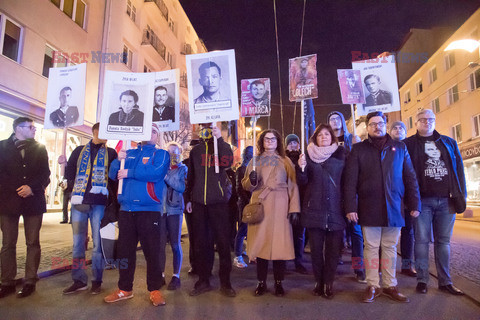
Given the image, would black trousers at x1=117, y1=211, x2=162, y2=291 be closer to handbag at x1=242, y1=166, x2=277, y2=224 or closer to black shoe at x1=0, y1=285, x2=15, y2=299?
handbag at x1=242, y1=166, x2=277, y2=224

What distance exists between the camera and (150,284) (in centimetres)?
395

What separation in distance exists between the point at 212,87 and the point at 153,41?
20823 millimetres

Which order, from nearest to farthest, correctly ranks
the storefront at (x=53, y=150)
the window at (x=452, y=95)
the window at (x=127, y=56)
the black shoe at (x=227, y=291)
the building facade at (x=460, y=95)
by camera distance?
the black shoe at (x=227, y=291) → the storefront at (x=53, y=150) → the window at (x=127, y=56) → the building facade at (x=460, y=95) → the window at (x=452, y=95)

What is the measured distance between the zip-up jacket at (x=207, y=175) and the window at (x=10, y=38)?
10.4 m

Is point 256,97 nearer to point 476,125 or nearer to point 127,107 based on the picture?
point 127,107

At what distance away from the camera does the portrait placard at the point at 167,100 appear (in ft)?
16.2

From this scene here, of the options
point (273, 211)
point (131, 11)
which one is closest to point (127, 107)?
point (273, 211)

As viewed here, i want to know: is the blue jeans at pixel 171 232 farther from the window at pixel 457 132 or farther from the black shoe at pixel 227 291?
the window at pixel 457 132

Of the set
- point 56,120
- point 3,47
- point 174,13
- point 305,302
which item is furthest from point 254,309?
point 174,13

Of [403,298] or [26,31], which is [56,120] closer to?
[403,298]

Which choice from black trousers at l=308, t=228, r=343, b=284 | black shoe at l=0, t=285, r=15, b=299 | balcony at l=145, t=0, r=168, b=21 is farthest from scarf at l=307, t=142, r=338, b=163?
balcony at l=145, t=0, r=168, b=21

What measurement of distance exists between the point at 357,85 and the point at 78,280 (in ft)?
17.9

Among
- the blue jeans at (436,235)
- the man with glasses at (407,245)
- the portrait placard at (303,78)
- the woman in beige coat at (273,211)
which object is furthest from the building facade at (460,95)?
the woman in beige coat at (273,211)

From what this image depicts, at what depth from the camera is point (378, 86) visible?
5.88 metres
